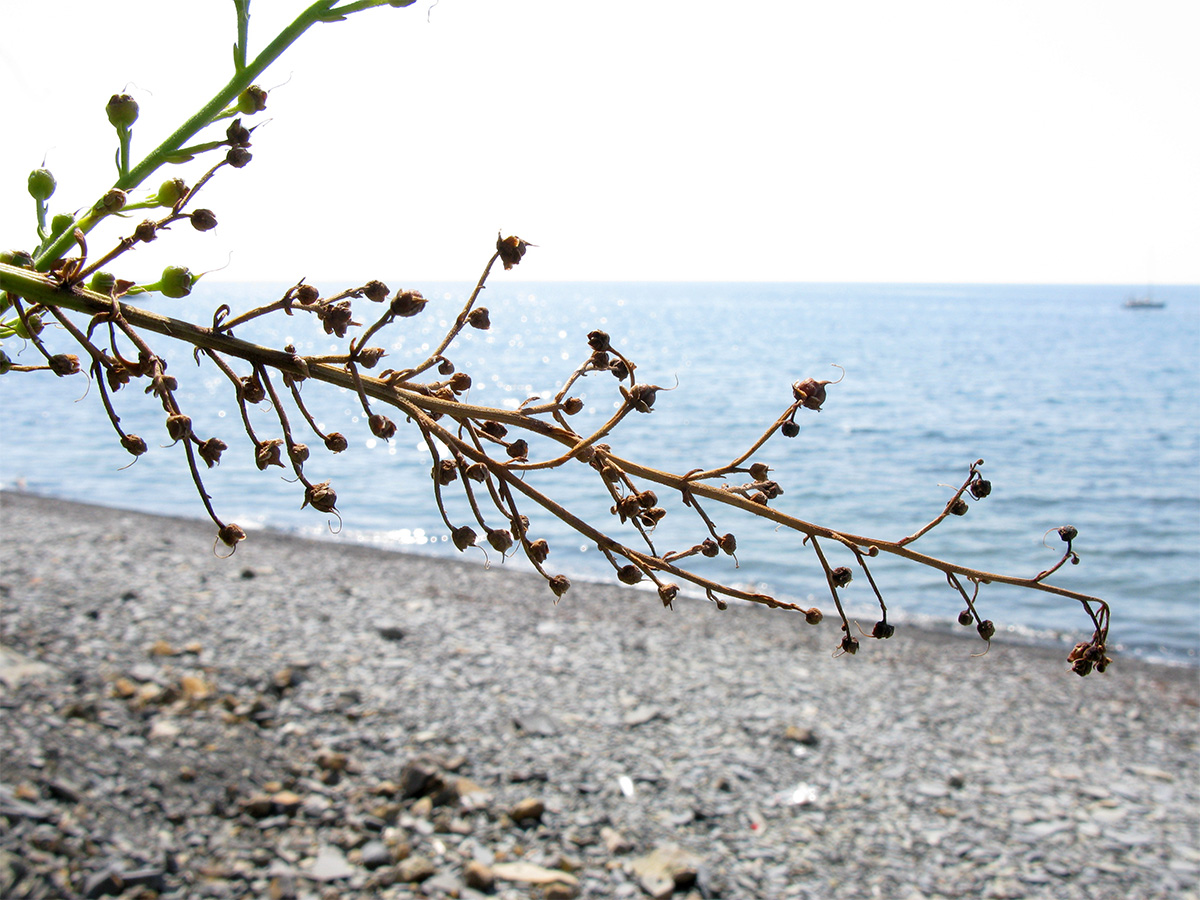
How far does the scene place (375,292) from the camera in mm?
1156

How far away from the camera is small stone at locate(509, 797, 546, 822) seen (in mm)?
8781

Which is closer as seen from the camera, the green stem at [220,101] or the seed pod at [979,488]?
the green stem at [220,101]

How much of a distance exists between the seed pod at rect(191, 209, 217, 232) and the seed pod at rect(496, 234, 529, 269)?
1.11 feet

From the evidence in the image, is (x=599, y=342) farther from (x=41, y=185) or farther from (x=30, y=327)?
(x=41, y=185)

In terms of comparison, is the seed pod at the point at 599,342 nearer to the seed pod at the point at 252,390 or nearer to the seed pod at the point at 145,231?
the seed pod at the point at 252,390

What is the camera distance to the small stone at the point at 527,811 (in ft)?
28.8

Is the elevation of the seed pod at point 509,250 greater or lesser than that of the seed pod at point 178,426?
greater

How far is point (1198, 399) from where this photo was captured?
48.4 metres

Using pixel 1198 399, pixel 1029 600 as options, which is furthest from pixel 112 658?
pixel 1198 399

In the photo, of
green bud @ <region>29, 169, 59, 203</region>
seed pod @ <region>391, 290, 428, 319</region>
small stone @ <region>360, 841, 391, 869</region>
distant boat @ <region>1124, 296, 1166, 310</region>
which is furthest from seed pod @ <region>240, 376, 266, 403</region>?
distant boat @ <region>1124, 296, 1166, 310</region>

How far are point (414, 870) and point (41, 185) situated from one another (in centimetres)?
756

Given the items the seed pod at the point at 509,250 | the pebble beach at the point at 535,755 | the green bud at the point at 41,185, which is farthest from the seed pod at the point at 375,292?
the pebble beach at the point at 535,755

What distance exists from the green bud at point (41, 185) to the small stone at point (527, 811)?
27.8ft

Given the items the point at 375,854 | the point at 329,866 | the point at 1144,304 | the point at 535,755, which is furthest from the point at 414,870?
the point at 1144,304
